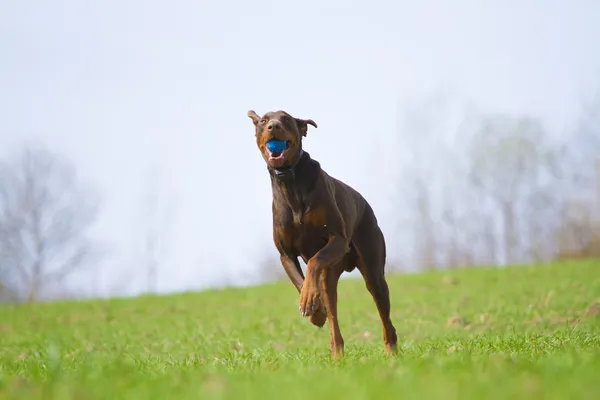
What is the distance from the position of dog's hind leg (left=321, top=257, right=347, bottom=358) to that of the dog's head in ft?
4.47

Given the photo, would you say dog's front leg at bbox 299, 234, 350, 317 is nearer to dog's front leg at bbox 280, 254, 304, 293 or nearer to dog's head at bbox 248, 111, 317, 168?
dog's front leg at bbox 280, 254, 304, 293

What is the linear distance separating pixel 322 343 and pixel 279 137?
5580 millimetres

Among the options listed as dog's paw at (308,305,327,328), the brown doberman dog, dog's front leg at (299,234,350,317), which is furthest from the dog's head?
dog's paw at (308,305,327,328)

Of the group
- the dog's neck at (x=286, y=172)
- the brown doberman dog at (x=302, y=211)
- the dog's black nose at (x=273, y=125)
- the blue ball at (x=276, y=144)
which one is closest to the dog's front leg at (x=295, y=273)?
Answer: the brown doberman dog at (x=302, y=211)

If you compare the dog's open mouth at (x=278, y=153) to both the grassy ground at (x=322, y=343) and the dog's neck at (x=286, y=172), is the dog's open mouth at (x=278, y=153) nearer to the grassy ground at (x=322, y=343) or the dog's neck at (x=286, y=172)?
the dog's neck at (x=286, y=172)

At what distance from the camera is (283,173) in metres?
6.70

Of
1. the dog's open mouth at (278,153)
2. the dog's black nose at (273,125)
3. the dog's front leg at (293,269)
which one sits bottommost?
the dog's front leg at (293,269)

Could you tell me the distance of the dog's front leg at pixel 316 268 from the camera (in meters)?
6.20

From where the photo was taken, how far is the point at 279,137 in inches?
261

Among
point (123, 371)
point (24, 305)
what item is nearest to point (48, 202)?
point (24, 305)

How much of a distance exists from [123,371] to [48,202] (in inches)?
1304

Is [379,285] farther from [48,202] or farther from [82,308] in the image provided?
[48,202]

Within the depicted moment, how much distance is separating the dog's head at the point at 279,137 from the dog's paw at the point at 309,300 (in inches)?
46.5

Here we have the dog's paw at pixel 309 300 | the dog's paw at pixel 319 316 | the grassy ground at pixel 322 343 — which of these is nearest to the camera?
the grassy ground at pixel 322 343
